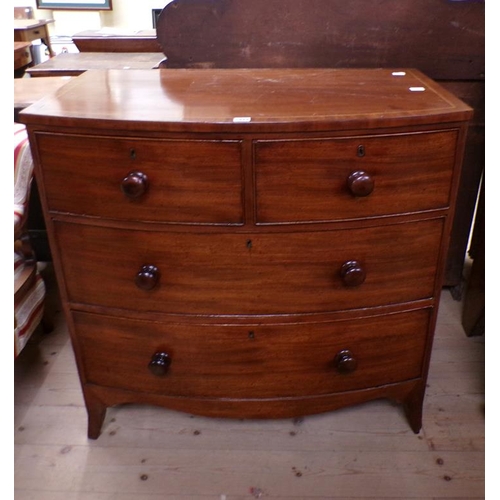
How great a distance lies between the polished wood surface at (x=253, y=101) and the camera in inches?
39.8

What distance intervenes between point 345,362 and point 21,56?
363 cm

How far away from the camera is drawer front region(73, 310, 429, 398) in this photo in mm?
1266

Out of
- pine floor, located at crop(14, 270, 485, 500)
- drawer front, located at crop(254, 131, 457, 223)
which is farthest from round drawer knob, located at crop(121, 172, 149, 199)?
pine floor, located at crop(14, 270, 485, 500)

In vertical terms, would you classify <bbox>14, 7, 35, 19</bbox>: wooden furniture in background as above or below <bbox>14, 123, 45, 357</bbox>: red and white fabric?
above

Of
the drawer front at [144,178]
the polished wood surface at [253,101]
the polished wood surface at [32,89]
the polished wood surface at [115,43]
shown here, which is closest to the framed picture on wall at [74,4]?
the polished wood surface at [115,43]

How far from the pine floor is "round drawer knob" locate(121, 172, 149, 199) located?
0.78 metres

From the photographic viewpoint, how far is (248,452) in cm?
145

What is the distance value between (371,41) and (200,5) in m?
0.48

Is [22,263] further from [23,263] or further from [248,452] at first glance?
[248,452]

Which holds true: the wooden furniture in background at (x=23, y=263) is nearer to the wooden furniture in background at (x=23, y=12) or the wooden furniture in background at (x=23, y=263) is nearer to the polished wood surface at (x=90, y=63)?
the polished wood surface at (x=90, y=63)

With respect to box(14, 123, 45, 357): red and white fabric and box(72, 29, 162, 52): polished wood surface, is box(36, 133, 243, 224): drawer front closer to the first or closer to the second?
box(14, 123, 45, 357): red and white fabric

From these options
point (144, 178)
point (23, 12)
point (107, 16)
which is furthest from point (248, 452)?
point (23, 12)

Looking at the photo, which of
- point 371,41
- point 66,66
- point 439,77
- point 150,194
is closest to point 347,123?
point 150,194

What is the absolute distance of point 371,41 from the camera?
146 centimetres
